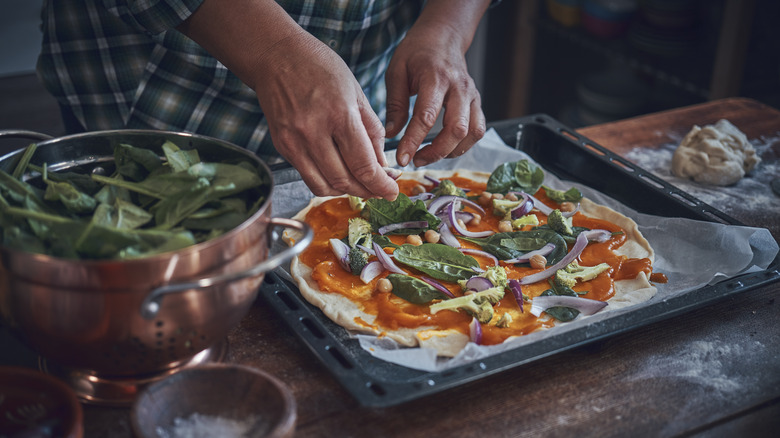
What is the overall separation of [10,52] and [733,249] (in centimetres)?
377

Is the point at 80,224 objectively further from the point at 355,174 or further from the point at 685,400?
the point at 685,400

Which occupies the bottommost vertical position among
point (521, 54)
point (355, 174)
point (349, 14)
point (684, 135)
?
point (521, 54)

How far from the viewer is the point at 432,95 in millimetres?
1755

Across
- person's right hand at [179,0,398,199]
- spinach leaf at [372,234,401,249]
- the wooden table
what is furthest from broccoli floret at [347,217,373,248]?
the wooden table

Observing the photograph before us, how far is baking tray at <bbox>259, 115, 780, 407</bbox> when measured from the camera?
3.82ft

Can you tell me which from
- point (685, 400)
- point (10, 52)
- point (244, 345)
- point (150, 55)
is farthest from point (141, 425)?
point (10, 52)

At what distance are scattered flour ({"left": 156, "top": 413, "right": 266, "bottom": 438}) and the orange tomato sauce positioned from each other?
0.48 meters

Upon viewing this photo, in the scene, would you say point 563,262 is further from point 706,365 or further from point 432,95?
point 432,95

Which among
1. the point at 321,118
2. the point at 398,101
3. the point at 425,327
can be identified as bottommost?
the point at 425,327

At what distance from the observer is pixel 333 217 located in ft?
6.09

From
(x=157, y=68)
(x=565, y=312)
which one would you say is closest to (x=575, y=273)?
(x=565, y=312)

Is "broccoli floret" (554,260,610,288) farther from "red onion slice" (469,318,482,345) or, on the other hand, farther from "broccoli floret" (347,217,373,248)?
"broccoli floret" (347,217,373,248)

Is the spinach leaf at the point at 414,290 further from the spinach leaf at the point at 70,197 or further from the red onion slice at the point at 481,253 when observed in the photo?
the spinach leaf at the point at 70,197

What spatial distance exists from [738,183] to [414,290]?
4.06 feet
